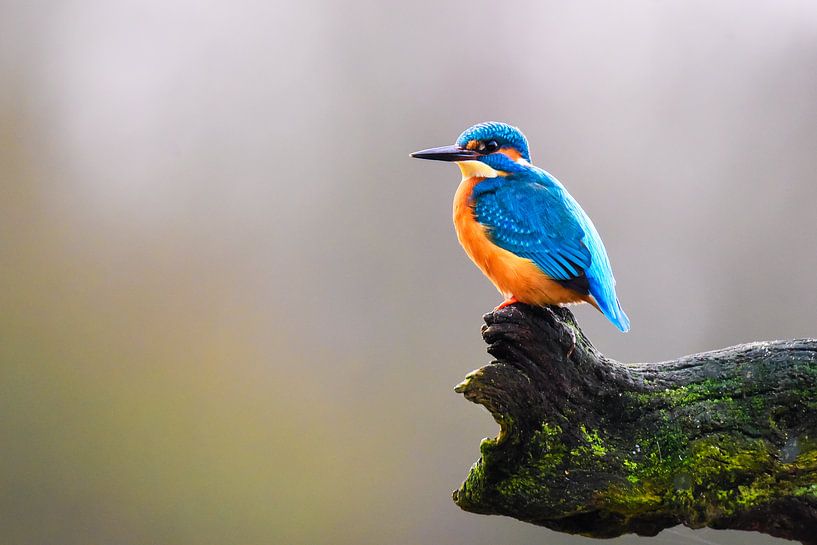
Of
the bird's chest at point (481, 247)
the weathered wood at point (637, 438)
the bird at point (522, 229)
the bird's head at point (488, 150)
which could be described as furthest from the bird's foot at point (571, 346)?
the bird's head at point (488, 150)

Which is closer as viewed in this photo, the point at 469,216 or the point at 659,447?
the point at 659,447

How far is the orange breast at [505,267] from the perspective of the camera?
196 centimetres

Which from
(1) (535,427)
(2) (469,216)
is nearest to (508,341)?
(1) (535,427)

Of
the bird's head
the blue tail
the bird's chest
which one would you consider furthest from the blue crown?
the blue tail

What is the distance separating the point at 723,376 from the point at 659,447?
237 millimetres

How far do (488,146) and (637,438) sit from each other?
84cm

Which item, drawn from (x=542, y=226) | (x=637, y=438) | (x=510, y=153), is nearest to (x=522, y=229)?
(x=542, y=226)

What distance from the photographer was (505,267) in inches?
79.0

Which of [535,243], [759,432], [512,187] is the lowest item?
[759,432]

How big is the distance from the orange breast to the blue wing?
0.02m

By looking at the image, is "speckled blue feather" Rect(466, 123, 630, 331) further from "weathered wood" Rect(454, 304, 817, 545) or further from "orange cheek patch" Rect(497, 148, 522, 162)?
"weathered wood" Rect(454, 304, 817, 545)

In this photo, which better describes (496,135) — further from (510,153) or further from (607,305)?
(607,305)

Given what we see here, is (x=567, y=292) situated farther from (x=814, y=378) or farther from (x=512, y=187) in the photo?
(x=814, y=378)

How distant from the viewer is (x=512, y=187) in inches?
82.7
